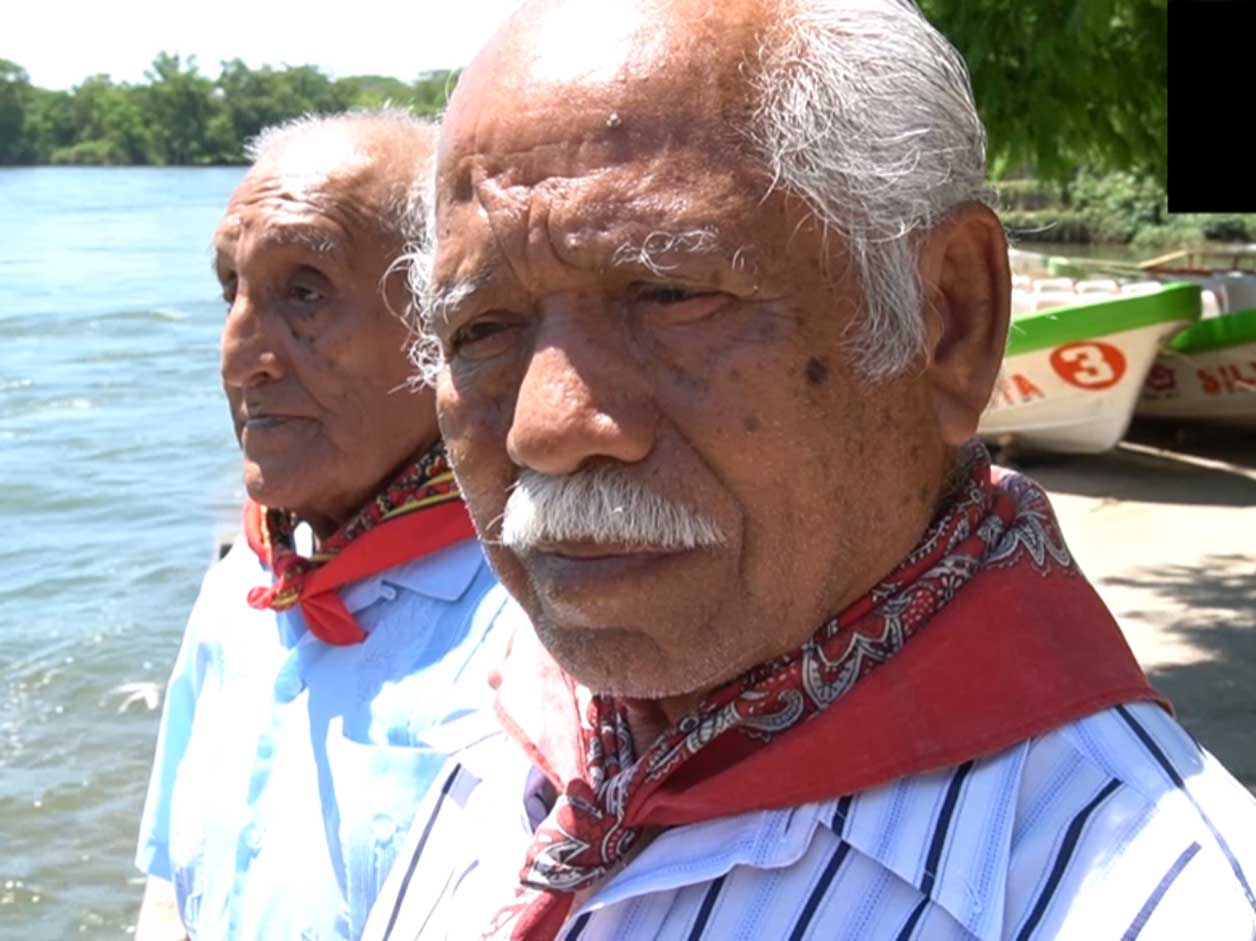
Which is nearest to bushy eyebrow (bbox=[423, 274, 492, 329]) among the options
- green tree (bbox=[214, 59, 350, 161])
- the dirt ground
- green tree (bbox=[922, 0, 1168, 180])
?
green tree (bbox=[922, 0, 1168, 180])

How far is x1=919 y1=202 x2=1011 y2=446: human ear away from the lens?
1440 millimetres

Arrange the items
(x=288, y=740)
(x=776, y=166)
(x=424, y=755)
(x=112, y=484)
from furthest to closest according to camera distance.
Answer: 1. (x=112, y=484)
2. (x=288, y=740)
3. (x=424, y=755)
4. (x=776, y=166)

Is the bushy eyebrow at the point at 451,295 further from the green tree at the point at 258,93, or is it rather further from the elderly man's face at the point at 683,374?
the green tree at the point at 258,93

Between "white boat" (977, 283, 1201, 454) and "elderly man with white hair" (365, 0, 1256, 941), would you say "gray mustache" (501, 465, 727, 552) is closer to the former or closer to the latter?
"elderly man with white hair" (365, 0, 1256, 941)

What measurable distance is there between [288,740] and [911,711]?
128 centimetres

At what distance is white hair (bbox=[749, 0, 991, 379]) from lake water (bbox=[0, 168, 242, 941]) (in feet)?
9.09

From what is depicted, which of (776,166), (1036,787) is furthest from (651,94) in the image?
(1036,787)

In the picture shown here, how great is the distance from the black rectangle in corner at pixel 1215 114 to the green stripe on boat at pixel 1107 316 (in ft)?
23.8

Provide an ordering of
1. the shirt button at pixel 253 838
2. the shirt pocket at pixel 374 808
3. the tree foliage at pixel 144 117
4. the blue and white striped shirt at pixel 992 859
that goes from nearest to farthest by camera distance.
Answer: the blue and white striped shirt at pixel 992 859, the shirt pocket at pixel 374 808, the shirt button at pixel 253 838, the tree foliage at pixel 144 117

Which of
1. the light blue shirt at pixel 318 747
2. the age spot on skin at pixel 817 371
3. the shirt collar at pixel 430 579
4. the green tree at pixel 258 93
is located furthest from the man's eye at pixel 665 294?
the green tree at pixel 258 93

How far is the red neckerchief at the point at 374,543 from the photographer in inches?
96.0

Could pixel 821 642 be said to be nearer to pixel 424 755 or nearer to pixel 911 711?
pixel 911 711

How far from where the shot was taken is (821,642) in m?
1.41

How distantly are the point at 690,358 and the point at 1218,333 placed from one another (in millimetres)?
11495
